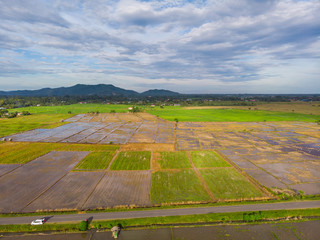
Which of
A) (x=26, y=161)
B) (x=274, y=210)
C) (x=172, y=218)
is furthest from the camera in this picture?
(x=26, y=161)

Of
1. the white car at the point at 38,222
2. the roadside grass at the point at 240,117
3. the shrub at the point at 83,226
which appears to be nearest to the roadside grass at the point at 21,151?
the white car at the point at 38,222

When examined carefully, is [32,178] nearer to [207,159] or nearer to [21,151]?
[21,151]

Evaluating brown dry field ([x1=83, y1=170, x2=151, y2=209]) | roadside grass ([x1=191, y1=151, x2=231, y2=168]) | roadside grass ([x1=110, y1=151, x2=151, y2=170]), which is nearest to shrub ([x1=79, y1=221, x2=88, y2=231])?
brown dry field ([x1=83, y1=170, x2=151, y2=209])

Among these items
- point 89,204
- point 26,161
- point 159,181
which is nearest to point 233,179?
point 159,181

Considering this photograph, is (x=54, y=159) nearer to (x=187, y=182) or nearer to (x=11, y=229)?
(x=11, y=229)

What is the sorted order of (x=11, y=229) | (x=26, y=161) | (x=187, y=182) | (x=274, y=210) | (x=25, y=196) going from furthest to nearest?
(x=26, y=161)
(x=187, y=182)
(x=25, y=196)
(x=274, y=210)
(x=11, y=229)

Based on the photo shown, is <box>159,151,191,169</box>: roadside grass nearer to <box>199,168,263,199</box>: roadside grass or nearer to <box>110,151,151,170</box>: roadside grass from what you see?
<box>110,151,151,170</box>: roadside grass

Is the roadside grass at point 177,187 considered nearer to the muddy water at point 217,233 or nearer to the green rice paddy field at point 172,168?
the green rice paddy field at point 172,168
